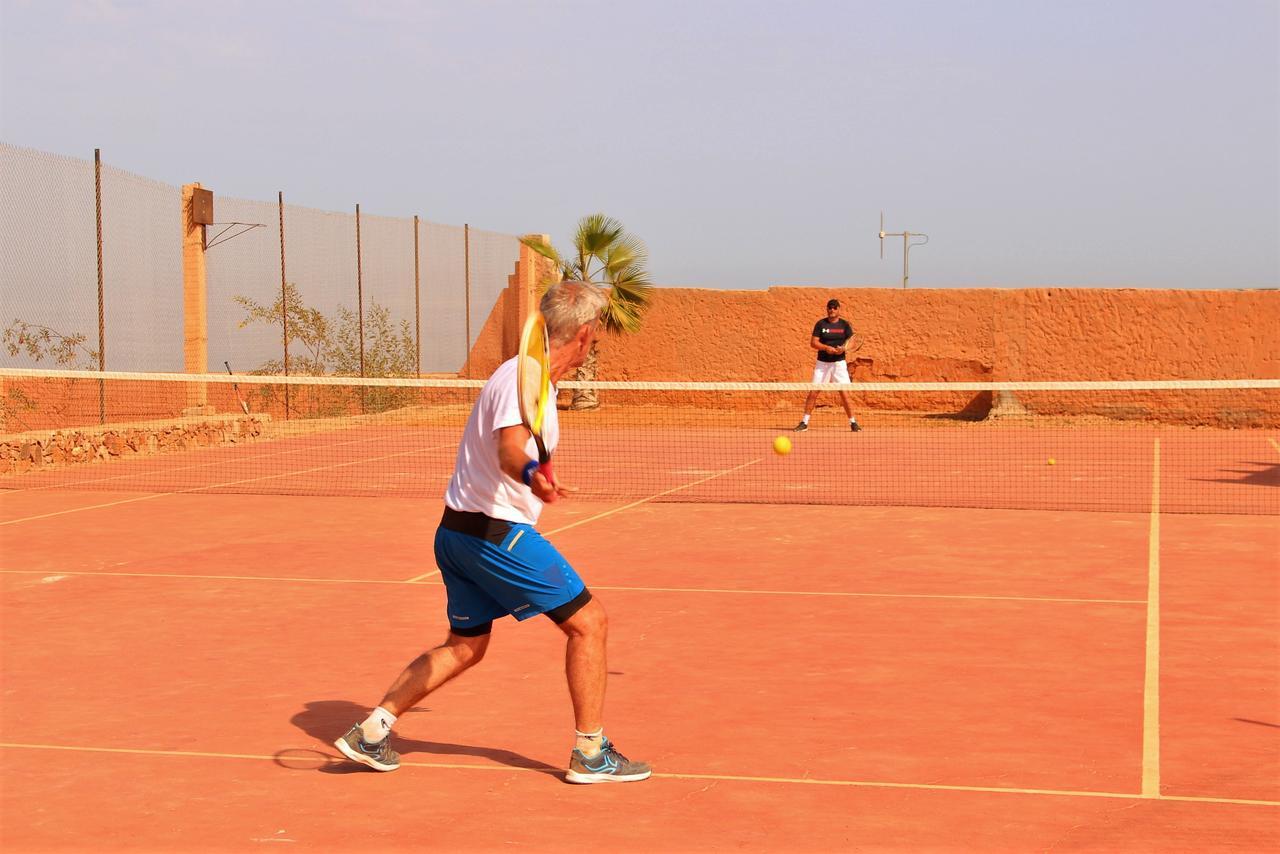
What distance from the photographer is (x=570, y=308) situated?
456 cm

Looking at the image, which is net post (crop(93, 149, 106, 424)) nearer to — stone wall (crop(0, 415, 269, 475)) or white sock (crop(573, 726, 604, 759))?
stone wall (crop(0, 415, 269, 475))

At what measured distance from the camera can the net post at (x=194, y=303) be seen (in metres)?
19.1

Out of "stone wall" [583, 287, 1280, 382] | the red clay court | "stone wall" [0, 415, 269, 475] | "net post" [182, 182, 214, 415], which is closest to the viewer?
the red clay court

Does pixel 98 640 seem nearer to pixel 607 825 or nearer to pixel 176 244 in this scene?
pixel 607 825

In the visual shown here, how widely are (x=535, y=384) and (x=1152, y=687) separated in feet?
9.36

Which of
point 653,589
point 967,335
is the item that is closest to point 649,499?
point 653,589

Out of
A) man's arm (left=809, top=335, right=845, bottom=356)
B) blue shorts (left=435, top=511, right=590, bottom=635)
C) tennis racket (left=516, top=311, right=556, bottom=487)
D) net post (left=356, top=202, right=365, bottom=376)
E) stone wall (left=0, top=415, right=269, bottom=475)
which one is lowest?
stone wall (left=0, top=415, right=269, bottom=475)

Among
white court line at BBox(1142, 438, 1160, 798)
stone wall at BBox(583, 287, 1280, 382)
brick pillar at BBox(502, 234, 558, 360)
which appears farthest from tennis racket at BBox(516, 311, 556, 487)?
brick pillar at BBox(502, 234, 558, 360)

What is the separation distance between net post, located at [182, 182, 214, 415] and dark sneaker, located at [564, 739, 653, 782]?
1544cm

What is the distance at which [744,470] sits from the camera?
48.2 feet

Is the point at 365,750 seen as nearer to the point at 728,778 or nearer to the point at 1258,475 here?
the point at 728,778

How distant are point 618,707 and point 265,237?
15970mm

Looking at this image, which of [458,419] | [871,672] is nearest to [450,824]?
[871,672]

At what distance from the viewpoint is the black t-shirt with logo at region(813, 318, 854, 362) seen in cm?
1930
